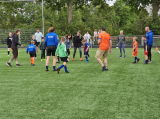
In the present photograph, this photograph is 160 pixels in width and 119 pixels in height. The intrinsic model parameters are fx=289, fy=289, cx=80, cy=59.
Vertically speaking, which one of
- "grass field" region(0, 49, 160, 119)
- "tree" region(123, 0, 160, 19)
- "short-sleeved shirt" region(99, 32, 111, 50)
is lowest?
"grass field" region(0, 49, 160, 119)

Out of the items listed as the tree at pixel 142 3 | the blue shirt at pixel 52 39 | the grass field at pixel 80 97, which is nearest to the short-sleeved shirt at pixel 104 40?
the grass field at pixel 80 97

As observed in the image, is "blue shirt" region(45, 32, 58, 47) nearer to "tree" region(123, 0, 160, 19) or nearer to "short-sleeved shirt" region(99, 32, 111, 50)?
"short-sleeved shirt" region(99, 32, 111, 50)

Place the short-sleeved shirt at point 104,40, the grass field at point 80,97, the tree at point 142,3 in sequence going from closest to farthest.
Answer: the grass field at point 80,97
the short-sleeved shirt at point 104,40
the tree at point 142,3

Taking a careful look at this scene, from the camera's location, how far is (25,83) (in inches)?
351

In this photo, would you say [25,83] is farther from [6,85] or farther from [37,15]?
[37,15]

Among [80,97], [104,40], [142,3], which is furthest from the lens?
[142,3]

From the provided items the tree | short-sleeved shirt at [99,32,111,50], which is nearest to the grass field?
short-sleeved shirt at [99,32,111,50]

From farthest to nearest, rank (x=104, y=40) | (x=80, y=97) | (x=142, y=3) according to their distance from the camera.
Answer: (x=142, y=3), (x=104, y=40), (x=80, y=97)

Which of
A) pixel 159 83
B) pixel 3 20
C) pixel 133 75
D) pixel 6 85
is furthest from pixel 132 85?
pixel 3 20

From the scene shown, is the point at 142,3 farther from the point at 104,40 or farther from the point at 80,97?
the point at 80,97

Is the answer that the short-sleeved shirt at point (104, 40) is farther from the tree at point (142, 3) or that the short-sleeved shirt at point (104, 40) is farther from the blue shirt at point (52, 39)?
the tree at point (142, 3)

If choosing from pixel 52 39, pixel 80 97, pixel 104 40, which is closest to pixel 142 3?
pixel 104 40

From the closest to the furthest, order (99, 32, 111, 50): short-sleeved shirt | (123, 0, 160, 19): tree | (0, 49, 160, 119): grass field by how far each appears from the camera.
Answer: (0, 49, 160, 119): grass field < (99, 32, 111, 50): short-sleeved shirt < (123, 0, 160, 19): tree

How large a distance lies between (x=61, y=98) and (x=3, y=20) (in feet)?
192
